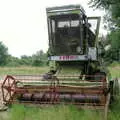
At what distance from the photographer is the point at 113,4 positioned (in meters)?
13.5

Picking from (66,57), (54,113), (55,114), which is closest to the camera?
(55,114)

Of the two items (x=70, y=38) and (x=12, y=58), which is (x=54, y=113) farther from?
(x=12, y=58)

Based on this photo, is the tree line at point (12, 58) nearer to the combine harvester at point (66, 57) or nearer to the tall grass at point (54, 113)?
the combine harvester at point (66, 57)

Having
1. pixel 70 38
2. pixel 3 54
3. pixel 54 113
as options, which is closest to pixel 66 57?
pixel 70 38

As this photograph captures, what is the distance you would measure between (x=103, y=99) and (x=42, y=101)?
1848 mm

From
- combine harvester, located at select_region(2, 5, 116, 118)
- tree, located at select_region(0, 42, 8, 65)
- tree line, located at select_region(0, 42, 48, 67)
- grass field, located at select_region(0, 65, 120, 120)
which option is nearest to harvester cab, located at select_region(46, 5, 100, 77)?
combine harvester, located at select_region(2, 5, 116, 118)

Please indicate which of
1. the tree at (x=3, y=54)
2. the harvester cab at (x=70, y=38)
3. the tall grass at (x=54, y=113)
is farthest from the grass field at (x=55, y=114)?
the tree at (x=3, y=54)

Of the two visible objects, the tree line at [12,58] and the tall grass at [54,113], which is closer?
the tall grass at [54,113]

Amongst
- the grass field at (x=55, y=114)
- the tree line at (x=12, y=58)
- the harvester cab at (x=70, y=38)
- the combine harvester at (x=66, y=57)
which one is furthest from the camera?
the tree line at (x=12, y=58)

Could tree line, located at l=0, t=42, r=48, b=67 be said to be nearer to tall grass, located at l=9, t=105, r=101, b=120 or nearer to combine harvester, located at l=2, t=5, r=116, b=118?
combine harvester, located at l=2, t=5, r=116, b=118

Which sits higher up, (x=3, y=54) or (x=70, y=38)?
(x=70, y=38)

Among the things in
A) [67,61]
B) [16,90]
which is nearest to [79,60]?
[67,61]

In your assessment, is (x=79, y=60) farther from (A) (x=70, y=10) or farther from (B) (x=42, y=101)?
(B) (x=42, y=101)

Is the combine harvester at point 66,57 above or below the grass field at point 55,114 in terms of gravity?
above
